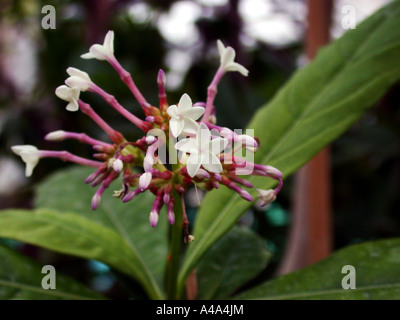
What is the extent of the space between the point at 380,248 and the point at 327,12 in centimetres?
39

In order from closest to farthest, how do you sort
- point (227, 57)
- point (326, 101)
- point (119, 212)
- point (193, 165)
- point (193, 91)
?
1. point (193, 165)
2. point (227, 57)
3. point (326, 101)
4. point (119, 212)
5. point (193, 91)

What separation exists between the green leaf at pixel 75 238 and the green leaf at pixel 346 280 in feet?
0.48

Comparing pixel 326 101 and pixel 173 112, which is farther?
pixel 326 101

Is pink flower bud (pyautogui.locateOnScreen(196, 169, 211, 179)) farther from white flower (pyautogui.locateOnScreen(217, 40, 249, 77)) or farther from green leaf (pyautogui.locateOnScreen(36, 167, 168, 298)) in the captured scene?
green leaf (pyautogui.locateOnScreen(36, 167, 168, 298))

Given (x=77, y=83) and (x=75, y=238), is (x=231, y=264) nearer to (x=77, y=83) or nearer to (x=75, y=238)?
(x=75, y=238)

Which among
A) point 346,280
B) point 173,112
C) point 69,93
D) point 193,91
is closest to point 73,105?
point 69,93

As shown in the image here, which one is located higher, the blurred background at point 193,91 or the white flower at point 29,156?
the blurred background at point 193,91

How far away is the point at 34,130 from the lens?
1.44 meters

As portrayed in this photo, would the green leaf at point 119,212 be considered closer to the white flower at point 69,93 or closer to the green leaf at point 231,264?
the green leaf at point 231,264

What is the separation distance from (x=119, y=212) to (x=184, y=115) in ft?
1.28

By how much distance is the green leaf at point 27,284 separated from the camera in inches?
22.5

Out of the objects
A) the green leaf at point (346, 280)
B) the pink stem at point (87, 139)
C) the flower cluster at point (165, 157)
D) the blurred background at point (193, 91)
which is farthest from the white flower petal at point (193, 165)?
the blurred background at point (193, 91)

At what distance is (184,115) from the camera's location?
413 mm

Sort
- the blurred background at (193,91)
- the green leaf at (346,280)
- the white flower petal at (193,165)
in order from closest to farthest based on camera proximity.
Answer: the white flower petal at (193,165)
the green leaf at (346,280)
the blurred background at (193,91)
